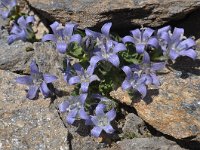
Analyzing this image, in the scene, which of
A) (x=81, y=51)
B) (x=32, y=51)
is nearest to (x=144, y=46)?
(x=81, y=51)

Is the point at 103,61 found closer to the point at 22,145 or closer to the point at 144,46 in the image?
the point at 144,46

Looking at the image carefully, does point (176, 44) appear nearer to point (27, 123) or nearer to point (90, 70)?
point (90, 70)

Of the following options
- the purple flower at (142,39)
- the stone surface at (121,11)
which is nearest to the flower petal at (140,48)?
the purple flower at (142,39)

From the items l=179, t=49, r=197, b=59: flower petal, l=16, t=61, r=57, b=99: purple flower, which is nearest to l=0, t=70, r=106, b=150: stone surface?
l=16, t=61, r=57, b=99: purple flower

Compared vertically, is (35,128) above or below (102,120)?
below

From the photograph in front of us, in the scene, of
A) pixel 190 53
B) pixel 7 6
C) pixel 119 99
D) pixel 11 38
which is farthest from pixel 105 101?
pixel 7 6

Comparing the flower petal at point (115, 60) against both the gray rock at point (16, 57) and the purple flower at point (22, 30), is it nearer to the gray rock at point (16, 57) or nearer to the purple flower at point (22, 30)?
the gray rock at point (16, 57)

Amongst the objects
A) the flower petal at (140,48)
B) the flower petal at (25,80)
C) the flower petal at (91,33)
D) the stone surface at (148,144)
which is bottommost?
the stone surface at (148,144)
